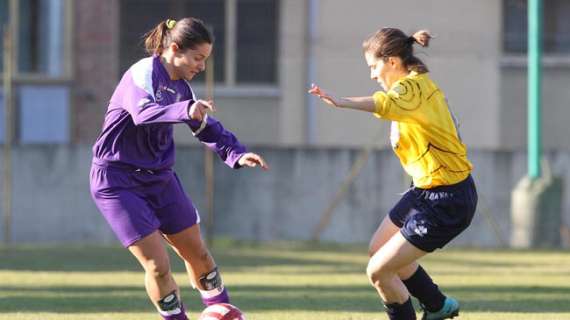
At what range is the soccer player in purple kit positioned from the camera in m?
8.04

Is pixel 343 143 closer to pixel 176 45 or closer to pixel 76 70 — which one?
pixel 76 70

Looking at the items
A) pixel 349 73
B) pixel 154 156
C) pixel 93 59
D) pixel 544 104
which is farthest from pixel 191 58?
pixel 544 104

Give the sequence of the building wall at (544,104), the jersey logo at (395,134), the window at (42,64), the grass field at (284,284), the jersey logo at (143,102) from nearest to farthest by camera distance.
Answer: the jersey logo at (143,102), the jersey logo at (395,134), the grass field at (284,284), the window at (42,64), the building wall at (544,104)

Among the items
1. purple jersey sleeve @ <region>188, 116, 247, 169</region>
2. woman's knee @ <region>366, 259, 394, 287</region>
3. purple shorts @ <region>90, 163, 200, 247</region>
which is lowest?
woman's knee @ <region>366, 259, 394, 287</region>

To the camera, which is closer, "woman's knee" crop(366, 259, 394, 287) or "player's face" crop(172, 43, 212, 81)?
"player's face" crop(172, 43, 212, 81)

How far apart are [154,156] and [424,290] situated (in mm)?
1890

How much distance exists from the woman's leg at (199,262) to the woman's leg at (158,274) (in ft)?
0.63

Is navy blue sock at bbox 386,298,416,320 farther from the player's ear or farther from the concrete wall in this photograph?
the concrete wall

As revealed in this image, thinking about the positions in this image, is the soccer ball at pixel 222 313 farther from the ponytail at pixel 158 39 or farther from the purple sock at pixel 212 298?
the ponytail at pixel 158 39

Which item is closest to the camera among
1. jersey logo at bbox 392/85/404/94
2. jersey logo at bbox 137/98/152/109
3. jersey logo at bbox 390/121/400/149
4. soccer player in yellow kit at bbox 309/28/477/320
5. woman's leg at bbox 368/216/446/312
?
jersey logo at bbox 137/98/152/109

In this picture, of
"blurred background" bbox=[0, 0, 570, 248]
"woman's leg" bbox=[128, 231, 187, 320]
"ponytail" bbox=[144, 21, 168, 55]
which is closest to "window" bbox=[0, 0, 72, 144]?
"blurred background" bbox=[0, 0, 570, 248]

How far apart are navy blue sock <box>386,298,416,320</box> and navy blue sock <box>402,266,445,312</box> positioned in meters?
0.29

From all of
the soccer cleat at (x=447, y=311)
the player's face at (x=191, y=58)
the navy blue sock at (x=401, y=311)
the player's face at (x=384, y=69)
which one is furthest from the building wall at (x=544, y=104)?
the player's face at (x=191, y=58)

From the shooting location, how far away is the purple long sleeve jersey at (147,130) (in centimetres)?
798
